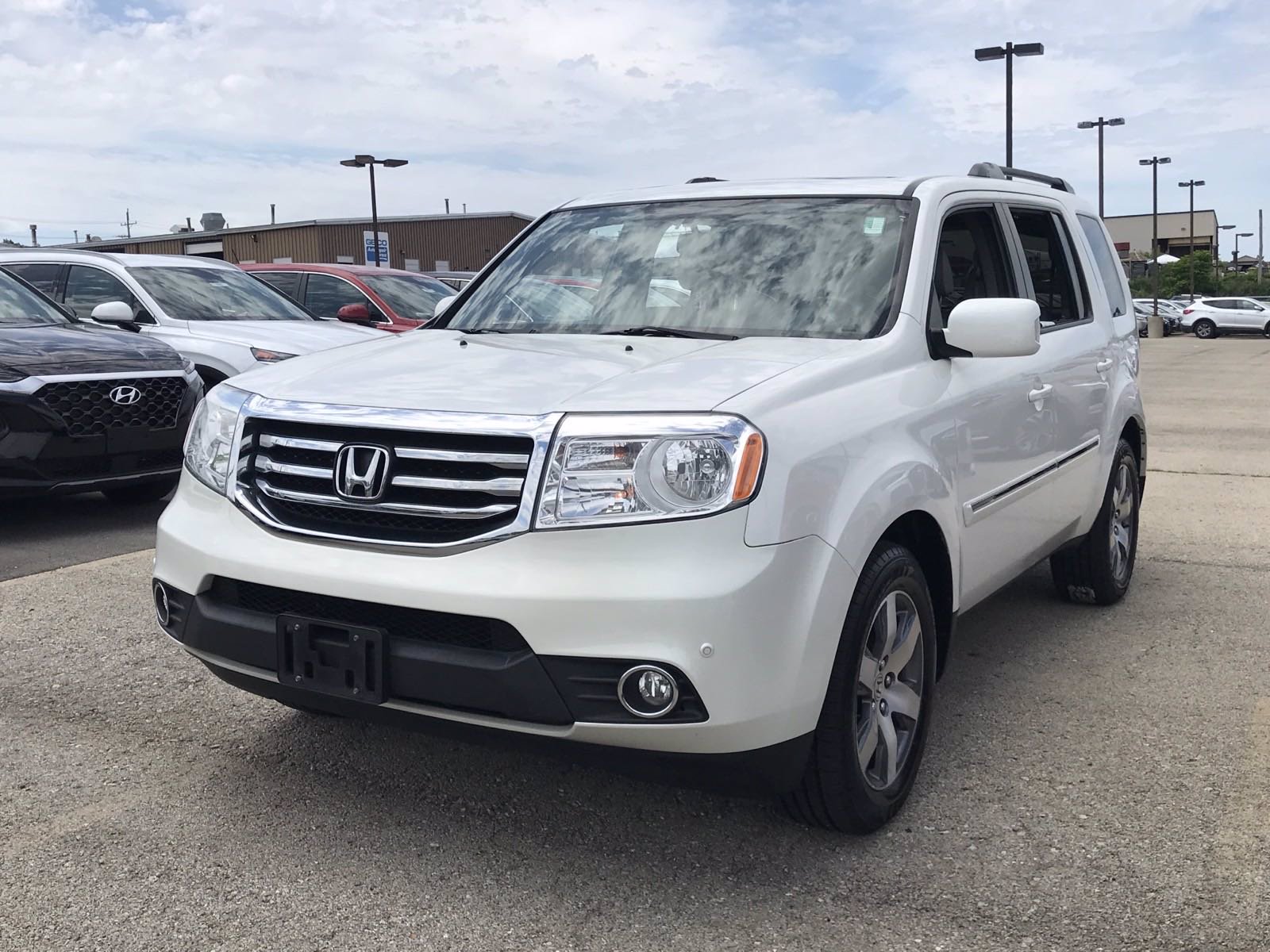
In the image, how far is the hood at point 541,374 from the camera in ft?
9.41

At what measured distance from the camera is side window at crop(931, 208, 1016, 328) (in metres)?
3.94

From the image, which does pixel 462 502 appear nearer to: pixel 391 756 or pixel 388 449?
A: pixel 388 449

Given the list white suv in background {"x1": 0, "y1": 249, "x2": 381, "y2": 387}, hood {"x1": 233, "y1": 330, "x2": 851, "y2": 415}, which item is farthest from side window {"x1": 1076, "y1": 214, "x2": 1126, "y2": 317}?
white suv in background {"x1": 0, "y1": 249, "x2": 381, "y2": 387}

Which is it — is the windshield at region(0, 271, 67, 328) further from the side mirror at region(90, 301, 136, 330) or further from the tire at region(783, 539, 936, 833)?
the tire at region(783, 539, 936, 833)

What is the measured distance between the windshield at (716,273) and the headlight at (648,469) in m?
0.94

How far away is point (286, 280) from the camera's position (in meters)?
12.0

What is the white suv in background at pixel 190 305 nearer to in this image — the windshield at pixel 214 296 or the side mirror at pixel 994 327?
the windshield at pixel 214 296

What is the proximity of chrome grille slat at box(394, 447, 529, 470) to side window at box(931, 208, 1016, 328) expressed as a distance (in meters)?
1.52

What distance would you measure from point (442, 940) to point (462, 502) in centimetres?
93

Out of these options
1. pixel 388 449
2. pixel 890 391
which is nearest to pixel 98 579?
pixel 388 449

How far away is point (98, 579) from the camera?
18.9 ft

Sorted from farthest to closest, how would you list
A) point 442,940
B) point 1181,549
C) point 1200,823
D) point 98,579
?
1. point 1181,549
2. point 98,579
3. point 1200,823
4. point 442,940

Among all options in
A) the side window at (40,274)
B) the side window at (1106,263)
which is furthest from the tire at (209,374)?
the side window at (1106,263)

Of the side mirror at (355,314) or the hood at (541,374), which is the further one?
the side mirror at (355,314)
